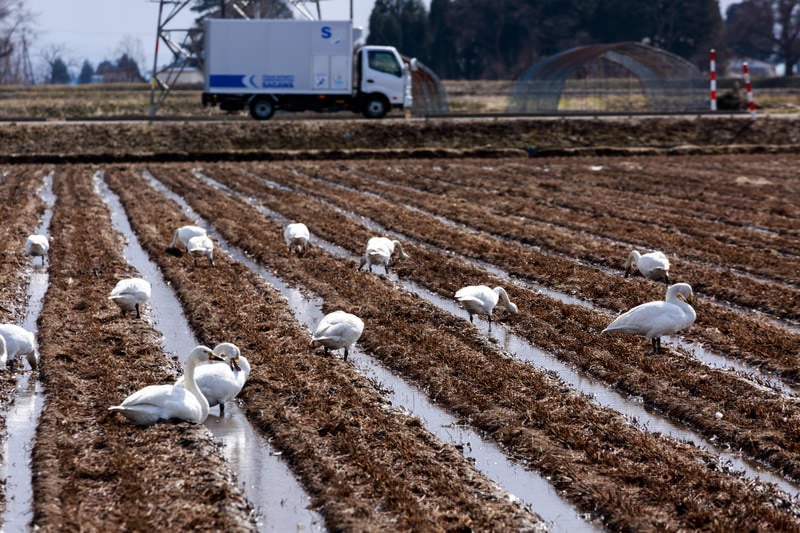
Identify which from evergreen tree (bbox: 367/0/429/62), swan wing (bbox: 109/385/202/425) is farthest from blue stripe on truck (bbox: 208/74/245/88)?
evergreen tree (bbox: 367/0/429/62)

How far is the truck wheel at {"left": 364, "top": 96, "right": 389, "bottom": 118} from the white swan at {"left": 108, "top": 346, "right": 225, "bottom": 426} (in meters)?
34.5

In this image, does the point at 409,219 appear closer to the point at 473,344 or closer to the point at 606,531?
the point at 473,344

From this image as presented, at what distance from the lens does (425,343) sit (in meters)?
11.1

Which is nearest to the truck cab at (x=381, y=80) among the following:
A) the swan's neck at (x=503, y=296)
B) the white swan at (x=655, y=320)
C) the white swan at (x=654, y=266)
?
the white swan at (x=654, y=266)

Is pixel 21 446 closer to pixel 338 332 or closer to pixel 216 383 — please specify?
pixel 216 383

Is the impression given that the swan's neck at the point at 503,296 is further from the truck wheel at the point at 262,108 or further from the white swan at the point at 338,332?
the truck wheel at the point at 262,108

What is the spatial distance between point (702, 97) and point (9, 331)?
1648 inches

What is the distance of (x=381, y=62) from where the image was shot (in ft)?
136

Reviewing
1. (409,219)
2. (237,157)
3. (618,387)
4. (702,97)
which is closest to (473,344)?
(618,387)

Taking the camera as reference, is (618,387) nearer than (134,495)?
No

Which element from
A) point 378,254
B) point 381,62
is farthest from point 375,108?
point 378,254

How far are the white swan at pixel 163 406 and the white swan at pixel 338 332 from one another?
1.99 m

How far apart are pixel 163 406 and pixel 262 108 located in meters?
Answer: 34.4

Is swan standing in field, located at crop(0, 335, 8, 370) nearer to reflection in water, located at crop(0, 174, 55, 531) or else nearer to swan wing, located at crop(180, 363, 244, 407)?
reflection in water, located at crop(0, 174, 55, 531)
